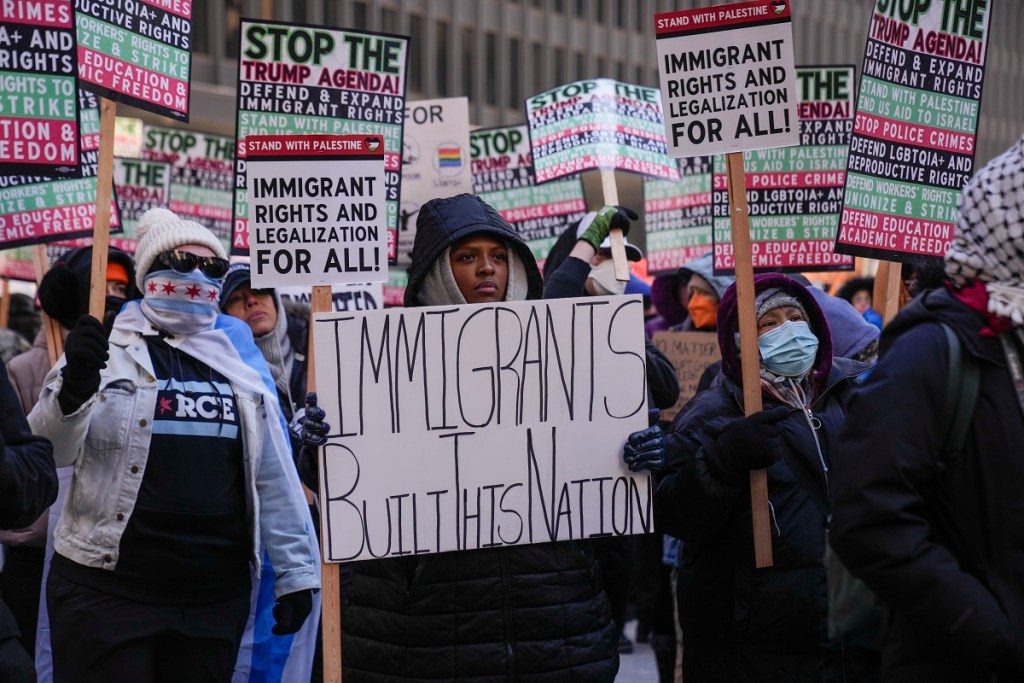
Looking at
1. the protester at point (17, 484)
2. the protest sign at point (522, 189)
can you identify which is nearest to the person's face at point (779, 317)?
the protester at point (17, 484)

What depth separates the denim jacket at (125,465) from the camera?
15.0 feet

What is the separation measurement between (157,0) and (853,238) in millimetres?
3115

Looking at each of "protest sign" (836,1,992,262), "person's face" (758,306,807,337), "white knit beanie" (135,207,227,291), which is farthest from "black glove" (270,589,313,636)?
"protest sign" (836,1,992,262)

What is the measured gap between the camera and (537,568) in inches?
160

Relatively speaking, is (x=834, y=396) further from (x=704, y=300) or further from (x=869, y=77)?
(x=704, y=300)

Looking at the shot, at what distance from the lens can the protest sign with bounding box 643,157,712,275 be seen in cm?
1043

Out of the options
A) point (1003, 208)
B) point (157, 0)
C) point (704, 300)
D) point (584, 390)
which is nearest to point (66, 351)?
point (584, 390)

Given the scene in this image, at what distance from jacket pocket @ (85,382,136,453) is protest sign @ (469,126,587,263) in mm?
6017

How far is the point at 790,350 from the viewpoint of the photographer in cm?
469

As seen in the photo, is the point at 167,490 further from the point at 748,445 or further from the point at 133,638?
the point at 748,445

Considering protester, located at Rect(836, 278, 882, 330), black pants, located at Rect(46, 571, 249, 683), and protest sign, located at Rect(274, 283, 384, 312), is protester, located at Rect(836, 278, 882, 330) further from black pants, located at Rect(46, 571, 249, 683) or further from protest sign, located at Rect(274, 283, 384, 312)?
black pants, located at Rect(46, 571, 249, 683)

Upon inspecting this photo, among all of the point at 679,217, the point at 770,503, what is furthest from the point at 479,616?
the point at 679,217

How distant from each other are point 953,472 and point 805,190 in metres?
5.03

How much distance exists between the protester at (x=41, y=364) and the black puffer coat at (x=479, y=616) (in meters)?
2.29
